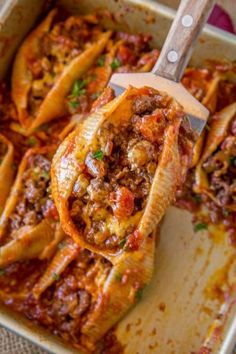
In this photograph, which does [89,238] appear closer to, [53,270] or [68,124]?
[53,270]

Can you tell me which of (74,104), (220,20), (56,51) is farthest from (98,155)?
(220,20)

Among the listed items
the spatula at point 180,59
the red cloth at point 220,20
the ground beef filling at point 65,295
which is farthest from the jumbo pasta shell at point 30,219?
the red cloth at point 220,20

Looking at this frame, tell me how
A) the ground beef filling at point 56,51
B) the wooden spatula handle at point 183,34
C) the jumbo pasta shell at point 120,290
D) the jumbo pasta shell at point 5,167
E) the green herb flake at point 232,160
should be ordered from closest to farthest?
the wooden spatula handle at point 183,34
the jumbo pasta shell at point 120,290
the green herb flake at point 232,160
the jumbo pasta shell at point 5,167
the ground beef filling at point 56,51

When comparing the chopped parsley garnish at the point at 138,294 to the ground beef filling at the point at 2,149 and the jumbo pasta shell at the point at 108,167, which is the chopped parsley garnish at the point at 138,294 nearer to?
the jumbo pasta shell at the point at 108,167

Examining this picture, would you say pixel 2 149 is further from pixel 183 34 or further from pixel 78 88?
pixel 183 34

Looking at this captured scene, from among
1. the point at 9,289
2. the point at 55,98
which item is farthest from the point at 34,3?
the point at 9,289

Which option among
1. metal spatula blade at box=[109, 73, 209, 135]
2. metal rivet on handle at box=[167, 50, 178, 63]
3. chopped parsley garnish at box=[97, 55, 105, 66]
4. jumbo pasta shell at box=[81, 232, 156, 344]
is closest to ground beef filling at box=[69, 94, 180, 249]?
metal spatula blade at box=[109, 73, 209, 135]
